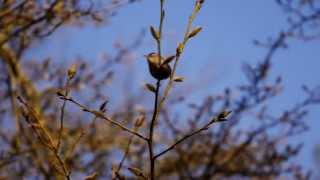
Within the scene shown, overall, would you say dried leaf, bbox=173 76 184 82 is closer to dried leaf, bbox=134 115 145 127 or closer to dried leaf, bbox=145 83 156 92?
dried leaf, bbox=145 83 156 92

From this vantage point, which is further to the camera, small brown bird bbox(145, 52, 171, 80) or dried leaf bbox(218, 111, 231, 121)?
dried leaf bbox(218, 111, 231, 121)

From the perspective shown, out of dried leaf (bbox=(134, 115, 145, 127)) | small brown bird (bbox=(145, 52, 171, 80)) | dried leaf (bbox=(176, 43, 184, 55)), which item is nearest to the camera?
small brown bird (bbox=(145, 52, 171, 80))

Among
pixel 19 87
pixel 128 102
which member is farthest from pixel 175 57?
pixel 128 102

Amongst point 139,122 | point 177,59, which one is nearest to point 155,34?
point 177,59

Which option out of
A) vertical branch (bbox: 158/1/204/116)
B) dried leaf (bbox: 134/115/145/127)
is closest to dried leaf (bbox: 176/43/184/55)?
vertical branch (bbox: 158/1/204/116)

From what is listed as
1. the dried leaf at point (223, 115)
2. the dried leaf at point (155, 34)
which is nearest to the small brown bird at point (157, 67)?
the dried leaf at point (155, 34)

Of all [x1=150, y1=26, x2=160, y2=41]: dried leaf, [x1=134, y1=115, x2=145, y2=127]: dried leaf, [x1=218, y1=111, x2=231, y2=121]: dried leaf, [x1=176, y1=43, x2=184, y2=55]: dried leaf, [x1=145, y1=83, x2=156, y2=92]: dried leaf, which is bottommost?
[x1=134, y1=115, x2=145, y2=127]: dried leaf

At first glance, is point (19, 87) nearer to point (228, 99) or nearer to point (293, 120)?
point (228, 99)

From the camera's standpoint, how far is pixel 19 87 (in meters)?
5.28

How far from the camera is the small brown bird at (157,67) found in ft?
4.59

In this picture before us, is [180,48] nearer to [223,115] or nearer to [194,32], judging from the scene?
[194,32]

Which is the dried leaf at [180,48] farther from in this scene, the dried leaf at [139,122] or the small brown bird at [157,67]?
the dried leaf at [139,122]

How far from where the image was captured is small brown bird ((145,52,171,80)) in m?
1.40

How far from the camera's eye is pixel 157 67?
55.1 inches
